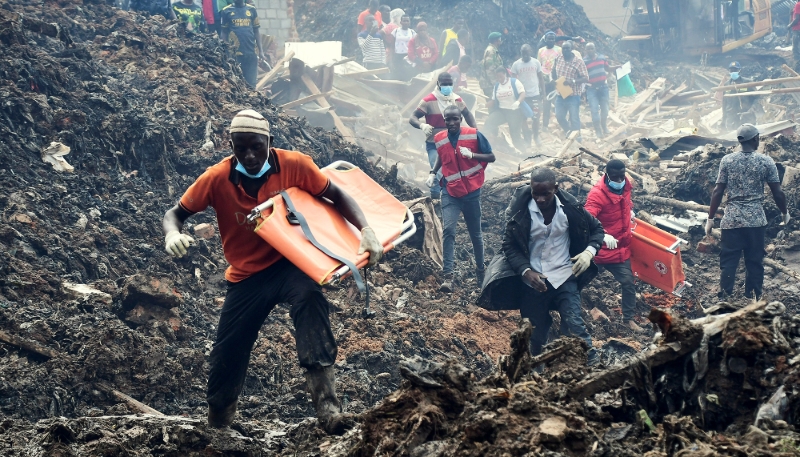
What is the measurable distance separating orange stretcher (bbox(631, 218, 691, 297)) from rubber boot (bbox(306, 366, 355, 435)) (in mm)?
5187

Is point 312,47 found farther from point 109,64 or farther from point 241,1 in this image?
point 109,64

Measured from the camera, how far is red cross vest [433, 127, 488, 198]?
938cm

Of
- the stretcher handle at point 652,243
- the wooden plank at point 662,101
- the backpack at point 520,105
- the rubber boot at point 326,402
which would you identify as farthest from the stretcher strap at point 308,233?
the wooden plank at point 662,101

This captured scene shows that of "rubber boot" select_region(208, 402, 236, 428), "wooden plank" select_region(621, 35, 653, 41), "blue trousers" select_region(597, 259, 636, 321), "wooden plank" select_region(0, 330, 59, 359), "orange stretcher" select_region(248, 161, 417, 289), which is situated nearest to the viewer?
"orange stretcher" select_region(248, 161, 417, 289)

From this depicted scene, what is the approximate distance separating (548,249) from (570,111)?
46.6 ft

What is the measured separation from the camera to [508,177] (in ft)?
41.1

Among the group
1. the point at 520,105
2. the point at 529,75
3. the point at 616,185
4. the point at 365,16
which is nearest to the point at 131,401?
the point at 616,185

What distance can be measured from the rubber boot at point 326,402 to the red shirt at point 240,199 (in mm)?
735

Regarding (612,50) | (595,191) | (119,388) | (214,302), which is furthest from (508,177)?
(612,50)

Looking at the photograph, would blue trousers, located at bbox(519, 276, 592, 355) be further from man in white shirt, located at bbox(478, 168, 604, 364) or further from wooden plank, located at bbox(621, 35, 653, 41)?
wooden plank, located at bbox(621, 35, 653, 41)

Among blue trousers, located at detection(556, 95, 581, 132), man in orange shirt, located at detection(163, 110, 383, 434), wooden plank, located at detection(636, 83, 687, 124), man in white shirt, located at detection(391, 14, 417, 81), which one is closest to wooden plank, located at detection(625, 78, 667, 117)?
wooden plank, located at detection(636, 83, 687, 124)

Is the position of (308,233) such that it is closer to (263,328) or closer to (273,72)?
(263,328)

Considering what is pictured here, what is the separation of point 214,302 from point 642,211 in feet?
21.5

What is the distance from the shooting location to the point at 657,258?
8547 millimetres
